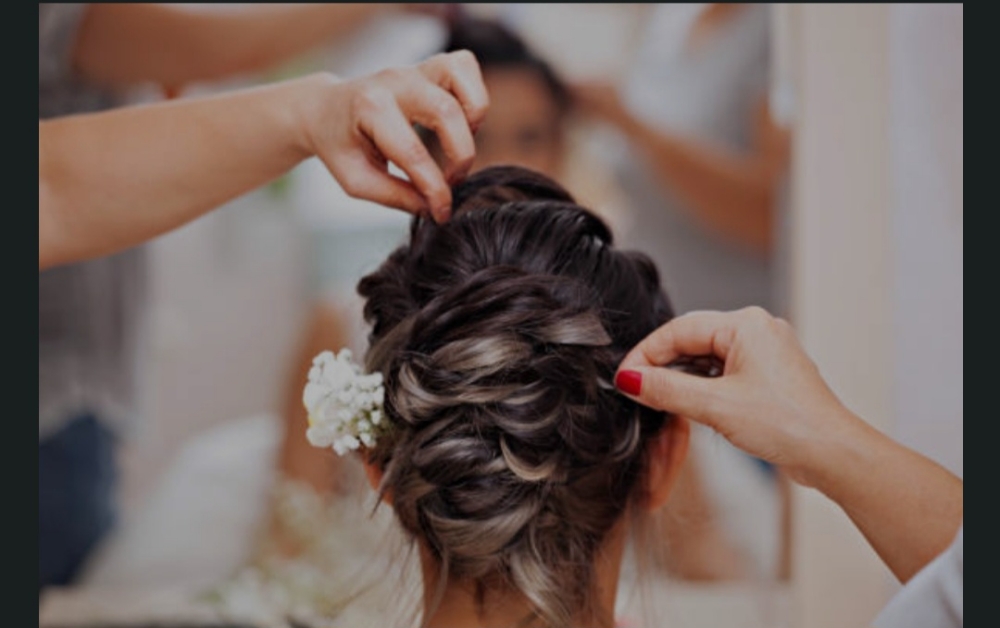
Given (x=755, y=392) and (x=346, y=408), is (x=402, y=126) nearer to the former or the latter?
(x=346, y=408)

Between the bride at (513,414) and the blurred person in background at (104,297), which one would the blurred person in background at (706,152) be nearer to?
the blurred person in background at (104,297)

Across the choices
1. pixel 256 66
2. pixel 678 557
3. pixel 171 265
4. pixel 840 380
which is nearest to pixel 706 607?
pixel 678 557

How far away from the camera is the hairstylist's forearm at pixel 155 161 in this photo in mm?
1103

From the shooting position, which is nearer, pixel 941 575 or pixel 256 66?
pixel 941 575

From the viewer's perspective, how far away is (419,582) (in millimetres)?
1104

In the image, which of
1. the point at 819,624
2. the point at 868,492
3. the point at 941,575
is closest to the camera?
the point at 941,575

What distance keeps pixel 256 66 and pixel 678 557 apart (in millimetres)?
1091

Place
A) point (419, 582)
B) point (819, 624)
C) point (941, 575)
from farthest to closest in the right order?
point (819, 624)
point (419, 582)
point (941, 575)

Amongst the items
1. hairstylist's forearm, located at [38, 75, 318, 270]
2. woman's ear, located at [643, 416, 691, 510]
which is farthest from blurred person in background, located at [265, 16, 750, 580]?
woman's ear, located at [643, 416, 691, 510]

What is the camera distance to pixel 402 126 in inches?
39.2

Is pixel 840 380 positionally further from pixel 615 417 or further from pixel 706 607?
pixel 615 417

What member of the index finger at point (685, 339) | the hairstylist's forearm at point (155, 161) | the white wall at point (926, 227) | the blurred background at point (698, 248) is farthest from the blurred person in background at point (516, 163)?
the index finger at point (685, 339)

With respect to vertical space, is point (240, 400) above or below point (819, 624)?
above

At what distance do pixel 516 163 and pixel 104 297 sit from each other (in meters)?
0.74
